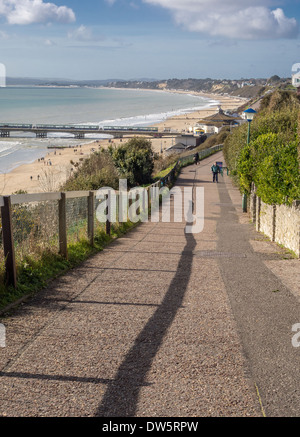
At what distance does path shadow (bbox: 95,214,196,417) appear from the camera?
141 inches

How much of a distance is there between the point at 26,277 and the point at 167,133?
105m

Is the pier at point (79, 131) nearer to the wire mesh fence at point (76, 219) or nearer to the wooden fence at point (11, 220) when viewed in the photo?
the wire mesh fence at point (76, 219)

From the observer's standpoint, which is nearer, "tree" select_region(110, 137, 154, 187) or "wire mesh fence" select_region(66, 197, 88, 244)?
"wire mesh fence" select_region(66, 197, 88, 244)

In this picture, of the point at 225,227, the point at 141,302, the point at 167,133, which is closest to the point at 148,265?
the point at 141,302

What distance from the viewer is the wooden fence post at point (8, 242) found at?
19.8ft

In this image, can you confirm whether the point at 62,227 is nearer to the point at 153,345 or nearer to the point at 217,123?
the point at 153,345

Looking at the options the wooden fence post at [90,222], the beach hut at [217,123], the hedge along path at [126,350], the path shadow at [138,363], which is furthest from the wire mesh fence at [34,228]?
the beach hut at [217,123]

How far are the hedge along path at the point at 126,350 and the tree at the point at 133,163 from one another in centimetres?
2676

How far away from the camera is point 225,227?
639 inches

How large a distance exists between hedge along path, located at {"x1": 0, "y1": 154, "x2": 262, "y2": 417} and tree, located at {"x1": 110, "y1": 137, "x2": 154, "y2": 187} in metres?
26.8

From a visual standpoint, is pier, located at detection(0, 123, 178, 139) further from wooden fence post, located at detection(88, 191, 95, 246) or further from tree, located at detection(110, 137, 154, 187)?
wooden fence post, located at detection(88, 191, 95, 246)

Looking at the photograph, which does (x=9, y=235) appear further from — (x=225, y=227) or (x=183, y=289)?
(x=225, y=227)

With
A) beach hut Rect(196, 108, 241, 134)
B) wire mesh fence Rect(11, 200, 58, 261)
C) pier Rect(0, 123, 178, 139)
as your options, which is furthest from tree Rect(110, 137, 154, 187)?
pier Rect(0, 123, 178, 139)

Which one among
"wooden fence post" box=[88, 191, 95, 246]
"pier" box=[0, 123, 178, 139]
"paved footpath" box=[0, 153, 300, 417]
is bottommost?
"paved footpath" box=[0, 153, 300, 417]
